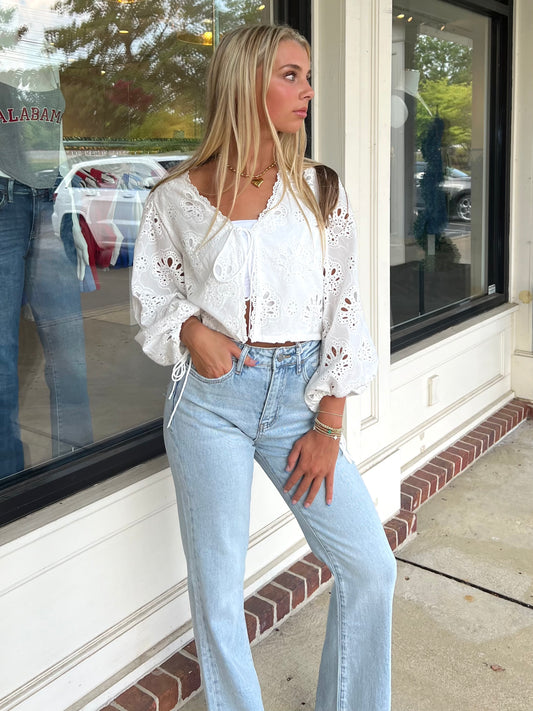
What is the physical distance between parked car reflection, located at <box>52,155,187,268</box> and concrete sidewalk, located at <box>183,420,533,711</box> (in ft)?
4.45

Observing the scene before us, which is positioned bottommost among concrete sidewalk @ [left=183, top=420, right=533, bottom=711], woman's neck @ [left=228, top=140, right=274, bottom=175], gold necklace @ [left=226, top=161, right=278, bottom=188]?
concrete sidewalk @ [left=183, top=420, right=533, bottom=711]

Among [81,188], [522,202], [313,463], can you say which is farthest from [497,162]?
[313,463]

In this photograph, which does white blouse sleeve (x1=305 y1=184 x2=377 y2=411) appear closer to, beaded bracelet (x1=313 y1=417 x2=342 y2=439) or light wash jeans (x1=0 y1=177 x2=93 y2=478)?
beaded bracelet (x1=313 y1=417 x2=342 y2=439)

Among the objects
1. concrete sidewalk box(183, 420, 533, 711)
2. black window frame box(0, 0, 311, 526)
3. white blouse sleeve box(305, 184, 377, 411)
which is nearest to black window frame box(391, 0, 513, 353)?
concrete sidewalk box(183, 420, 533, 711)

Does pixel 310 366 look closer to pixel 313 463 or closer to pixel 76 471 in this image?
pixel 313 463

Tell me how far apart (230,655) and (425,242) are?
2.76 meters

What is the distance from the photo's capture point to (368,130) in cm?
287

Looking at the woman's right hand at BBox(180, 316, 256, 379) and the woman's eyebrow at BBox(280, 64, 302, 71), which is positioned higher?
the woman's eyebrow at BBox(280, 64, 302, 71)

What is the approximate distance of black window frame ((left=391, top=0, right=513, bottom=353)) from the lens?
4.26 meters

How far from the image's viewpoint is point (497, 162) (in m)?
4.55

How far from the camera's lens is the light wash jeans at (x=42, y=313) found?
223 centimetres

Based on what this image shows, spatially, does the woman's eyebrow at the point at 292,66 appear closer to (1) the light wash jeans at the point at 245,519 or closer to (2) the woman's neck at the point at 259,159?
(2) the woman's neck at the point at 259,159

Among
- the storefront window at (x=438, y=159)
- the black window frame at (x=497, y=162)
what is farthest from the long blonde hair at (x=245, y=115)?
the black window frame at (x=497, y=162)

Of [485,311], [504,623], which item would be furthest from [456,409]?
[504,623]
